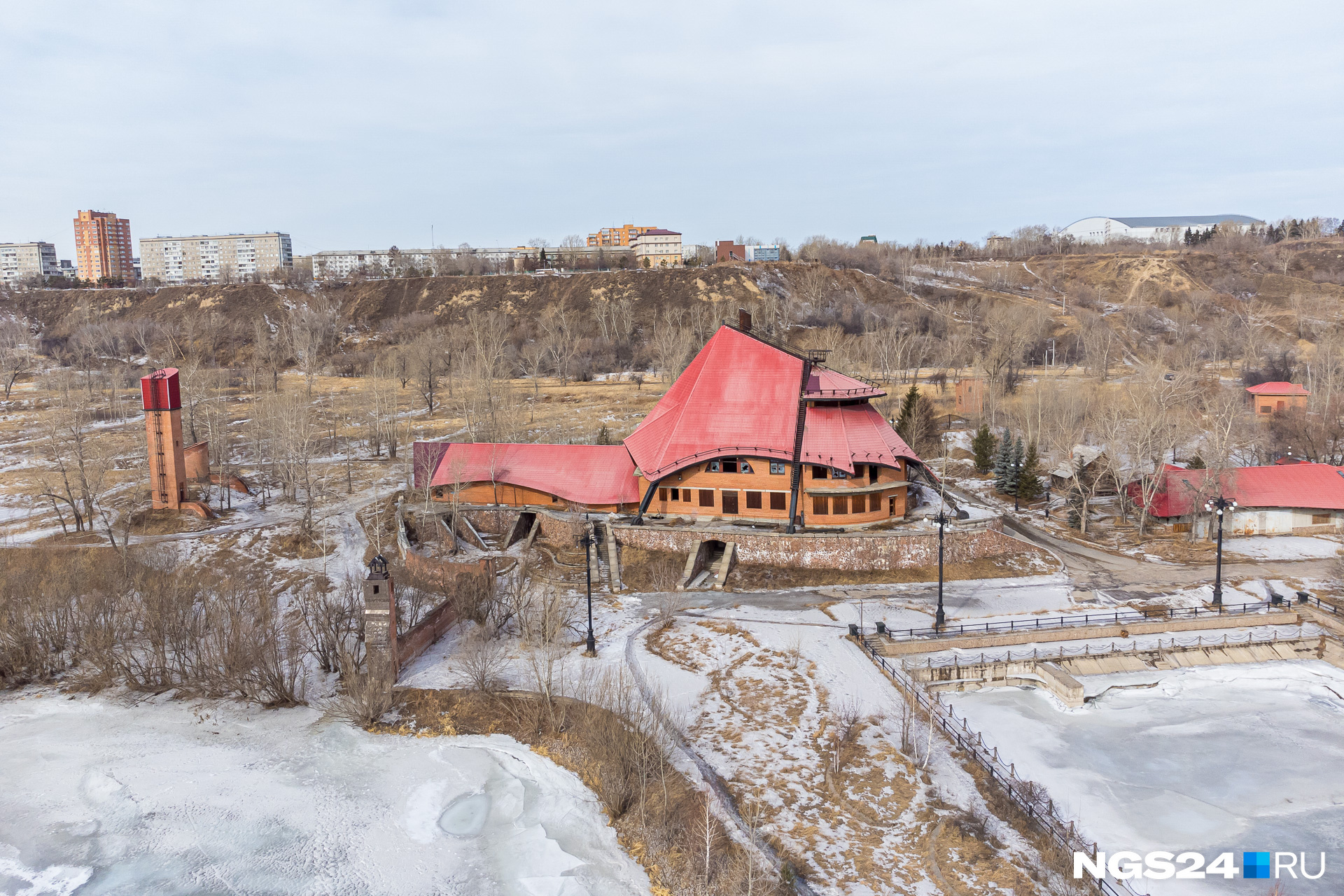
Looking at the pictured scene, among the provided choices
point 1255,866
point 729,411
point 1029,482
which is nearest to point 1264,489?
point 1029,482

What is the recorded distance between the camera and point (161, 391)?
46531 mm

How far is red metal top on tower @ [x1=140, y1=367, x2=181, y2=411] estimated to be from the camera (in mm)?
46281

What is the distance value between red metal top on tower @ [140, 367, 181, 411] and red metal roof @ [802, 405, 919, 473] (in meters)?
36.9

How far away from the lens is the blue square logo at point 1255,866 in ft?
58.5

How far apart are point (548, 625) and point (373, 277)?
142 meters

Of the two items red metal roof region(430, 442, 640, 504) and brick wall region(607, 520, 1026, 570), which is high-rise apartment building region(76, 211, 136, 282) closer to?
red metal roof region(430, 442, 640, 504)

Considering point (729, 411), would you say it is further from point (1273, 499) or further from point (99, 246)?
point (99, 246)


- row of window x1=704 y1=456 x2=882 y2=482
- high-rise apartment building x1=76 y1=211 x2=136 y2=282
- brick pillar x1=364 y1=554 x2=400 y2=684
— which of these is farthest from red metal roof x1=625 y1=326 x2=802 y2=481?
high-rise apartment building x1=76 y1=211 x2=136 y2=282

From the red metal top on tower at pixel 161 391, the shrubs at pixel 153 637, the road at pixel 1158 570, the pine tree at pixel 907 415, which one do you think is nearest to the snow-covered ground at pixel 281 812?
the shrubs at pixel 153 637

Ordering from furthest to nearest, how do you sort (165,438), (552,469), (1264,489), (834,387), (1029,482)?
(1029,482) < (165,438) < (552,469) < (1264,489) < (834,387)

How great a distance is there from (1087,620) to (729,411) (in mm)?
18686

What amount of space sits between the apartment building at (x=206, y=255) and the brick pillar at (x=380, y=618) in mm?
189676

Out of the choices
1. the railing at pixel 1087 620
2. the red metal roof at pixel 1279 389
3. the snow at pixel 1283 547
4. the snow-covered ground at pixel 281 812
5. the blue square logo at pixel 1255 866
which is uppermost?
the red metal roof at pixel 1279 389

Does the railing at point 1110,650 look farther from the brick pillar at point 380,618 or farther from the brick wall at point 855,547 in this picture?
the brick pillar at point 380,618
